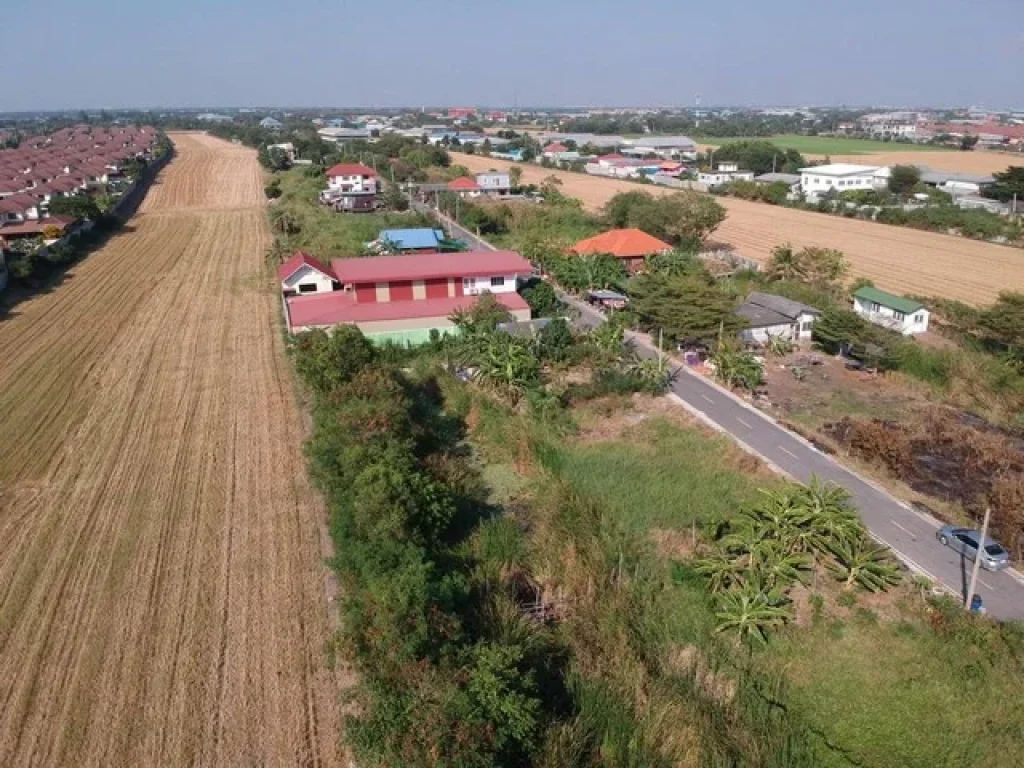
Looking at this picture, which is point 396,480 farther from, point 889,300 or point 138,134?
point 138,134

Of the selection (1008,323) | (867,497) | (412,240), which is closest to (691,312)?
(1008,323)

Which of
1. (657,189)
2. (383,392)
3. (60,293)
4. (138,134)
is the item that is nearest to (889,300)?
(383,392)

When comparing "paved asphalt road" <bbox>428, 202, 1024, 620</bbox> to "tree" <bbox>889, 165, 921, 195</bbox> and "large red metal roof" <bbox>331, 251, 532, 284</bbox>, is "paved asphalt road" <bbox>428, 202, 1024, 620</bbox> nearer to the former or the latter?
"large red metal roof" <bbox>331, 251, 532, 284</bbox>

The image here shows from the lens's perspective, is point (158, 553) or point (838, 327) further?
point (838, 327)

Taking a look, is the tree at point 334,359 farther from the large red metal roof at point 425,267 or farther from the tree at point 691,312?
the tree at point 691,312

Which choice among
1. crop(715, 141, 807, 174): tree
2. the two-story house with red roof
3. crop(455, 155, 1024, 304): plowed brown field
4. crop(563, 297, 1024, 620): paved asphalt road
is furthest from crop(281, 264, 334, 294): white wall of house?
crop(715, 141, 807, 174): tree

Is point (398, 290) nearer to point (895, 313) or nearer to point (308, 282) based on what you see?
point (308, 282)

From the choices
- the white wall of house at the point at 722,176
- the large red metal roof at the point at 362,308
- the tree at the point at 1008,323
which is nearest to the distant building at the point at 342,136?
the white wall of house at the point at 722,176
